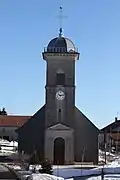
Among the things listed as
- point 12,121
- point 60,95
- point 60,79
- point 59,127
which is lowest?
point 59,127

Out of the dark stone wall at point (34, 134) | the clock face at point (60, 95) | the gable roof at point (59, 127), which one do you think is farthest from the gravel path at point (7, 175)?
the dark stone wall at point (34, 134)

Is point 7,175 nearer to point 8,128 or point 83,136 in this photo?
point 83,136

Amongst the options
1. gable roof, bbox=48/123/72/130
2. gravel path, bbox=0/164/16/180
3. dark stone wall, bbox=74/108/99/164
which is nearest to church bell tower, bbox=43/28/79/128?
gable roof, bbox=48/123/72/130

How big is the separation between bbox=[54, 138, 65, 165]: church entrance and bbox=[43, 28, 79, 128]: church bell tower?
181 centimetres

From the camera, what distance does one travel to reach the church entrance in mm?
53250

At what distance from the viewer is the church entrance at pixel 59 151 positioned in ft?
175

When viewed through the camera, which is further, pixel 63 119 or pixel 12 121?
pixel 12 121

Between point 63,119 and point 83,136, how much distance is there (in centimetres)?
279

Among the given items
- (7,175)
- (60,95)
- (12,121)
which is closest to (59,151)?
(60,95)

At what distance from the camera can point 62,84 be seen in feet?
174

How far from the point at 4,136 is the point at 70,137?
59.9 meters

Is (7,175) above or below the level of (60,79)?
below

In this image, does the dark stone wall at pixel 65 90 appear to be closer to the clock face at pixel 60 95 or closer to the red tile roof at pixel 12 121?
the clock face at pixel 60 95

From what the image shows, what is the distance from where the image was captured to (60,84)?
53.2 m
